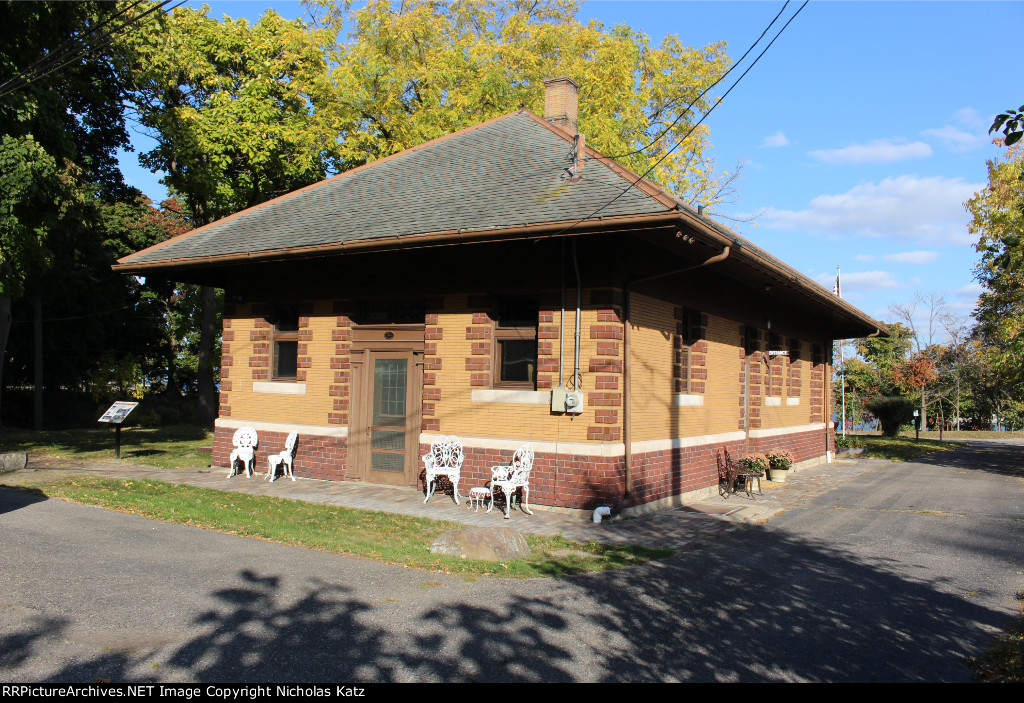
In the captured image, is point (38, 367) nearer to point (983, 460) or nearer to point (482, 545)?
point (482, 545)

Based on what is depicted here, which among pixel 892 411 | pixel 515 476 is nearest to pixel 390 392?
pixel 515 476

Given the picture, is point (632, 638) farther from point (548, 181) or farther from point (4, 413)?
point (4, 413)

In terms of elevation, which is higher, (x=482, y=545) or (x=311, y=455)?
(x=311, y=455)

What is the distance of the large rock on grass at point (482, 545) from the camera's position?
7.46 meters

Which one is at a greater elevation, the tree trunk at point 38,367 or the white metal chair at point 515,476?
the tree trunk at point 38,367

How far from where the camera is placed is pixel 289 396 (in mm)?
13562

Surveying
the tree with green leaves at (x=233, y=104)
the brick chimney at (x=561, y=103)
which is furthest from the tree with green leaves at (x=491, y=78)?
the brick chimney at (x=561, y=103)

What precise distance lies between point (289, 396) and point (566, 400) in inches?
234

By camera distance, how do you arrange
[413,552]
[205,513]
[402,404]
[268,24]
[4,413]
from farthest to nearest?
1. [4,413]
2. [268,24]
3. [402,404]
4. [205,513]
5. [413,552]

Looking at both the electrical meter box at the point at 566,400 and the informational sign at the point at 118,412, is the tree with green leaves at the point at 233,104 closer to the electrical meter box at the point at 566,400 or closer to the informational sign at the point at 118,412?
the informational sign at the point at 118,412

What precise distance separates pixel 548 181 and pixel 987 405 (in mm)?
49099

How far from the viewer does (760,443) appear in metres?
15.8

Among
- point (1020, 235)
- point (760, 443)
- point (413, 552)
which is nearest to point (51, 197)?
point (413, 552)

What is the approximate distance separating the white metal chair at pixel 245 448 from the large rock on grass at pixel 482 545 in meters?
6.85
